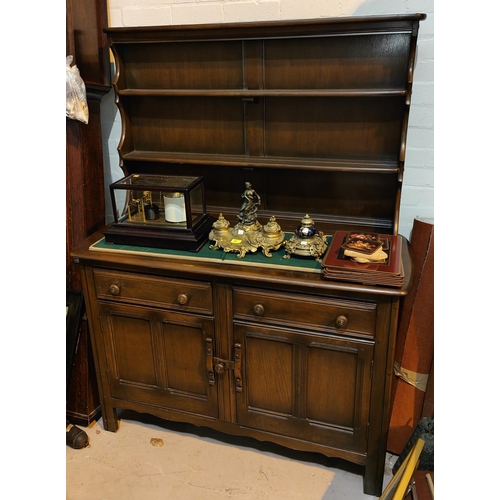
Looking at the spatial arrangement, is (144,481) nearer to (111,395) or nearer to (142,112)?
(111,395)

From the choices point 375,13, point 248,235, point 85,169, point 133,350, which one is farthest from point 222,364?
point 375,13

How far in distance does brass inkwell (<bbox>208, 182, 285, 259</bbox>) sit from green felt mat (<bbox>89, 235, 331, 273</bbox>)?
22mm

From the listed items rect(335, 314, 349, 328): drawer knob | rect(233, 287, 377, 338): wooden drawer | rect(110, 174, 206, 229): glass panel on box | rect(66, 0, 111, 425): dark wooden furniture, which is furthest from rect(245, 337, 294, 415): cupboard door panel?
rect(66, 0, 111, 425): dark wooden furniture

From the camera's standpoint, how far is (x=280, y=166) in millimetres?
2021

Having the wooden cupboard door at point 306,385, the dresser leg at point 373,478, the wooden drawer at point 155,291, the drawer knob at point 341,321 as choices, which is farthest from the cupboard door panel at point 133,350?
the dresser leg at point 373,478

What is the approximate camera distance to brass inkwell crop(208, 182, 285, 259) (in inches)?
75.6

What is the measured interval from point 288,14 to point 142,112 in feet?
2.56

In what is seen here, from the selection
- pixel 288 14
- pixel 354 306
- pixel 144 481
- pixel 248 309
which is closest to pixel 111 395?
pixel 144 481

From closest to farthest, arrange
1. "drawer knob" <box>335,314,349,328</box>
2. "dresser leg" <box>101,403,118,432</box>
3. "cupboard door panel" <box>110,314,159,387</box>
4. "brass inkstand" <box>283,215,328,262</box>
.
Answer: "drawer knob" <box>335,314,349,328</box> → "brass inkstand" <box>283,215,328,262</box> → "cupboard door panel" <box>110,314,159,387</box> → "dresser leg" <box>101,403,118,432</box>

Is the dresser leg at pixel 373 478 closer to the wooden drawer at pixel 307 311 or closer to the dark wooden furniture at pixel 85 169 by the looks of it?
the wooden drawer at pixel 307 311

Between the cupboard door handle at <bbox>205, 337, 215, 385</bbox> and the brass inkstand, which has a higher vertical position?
the brass inkstand

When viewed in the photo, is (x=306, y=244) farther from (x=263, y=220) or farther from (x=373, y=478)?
(x=373, y=478)

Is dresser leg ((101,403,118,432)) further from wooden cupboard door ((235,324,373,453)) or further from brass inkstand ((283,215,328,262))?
brass inkstand ((283,215,328,262))

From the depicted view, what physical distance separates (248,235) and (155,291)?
17.4 inches
